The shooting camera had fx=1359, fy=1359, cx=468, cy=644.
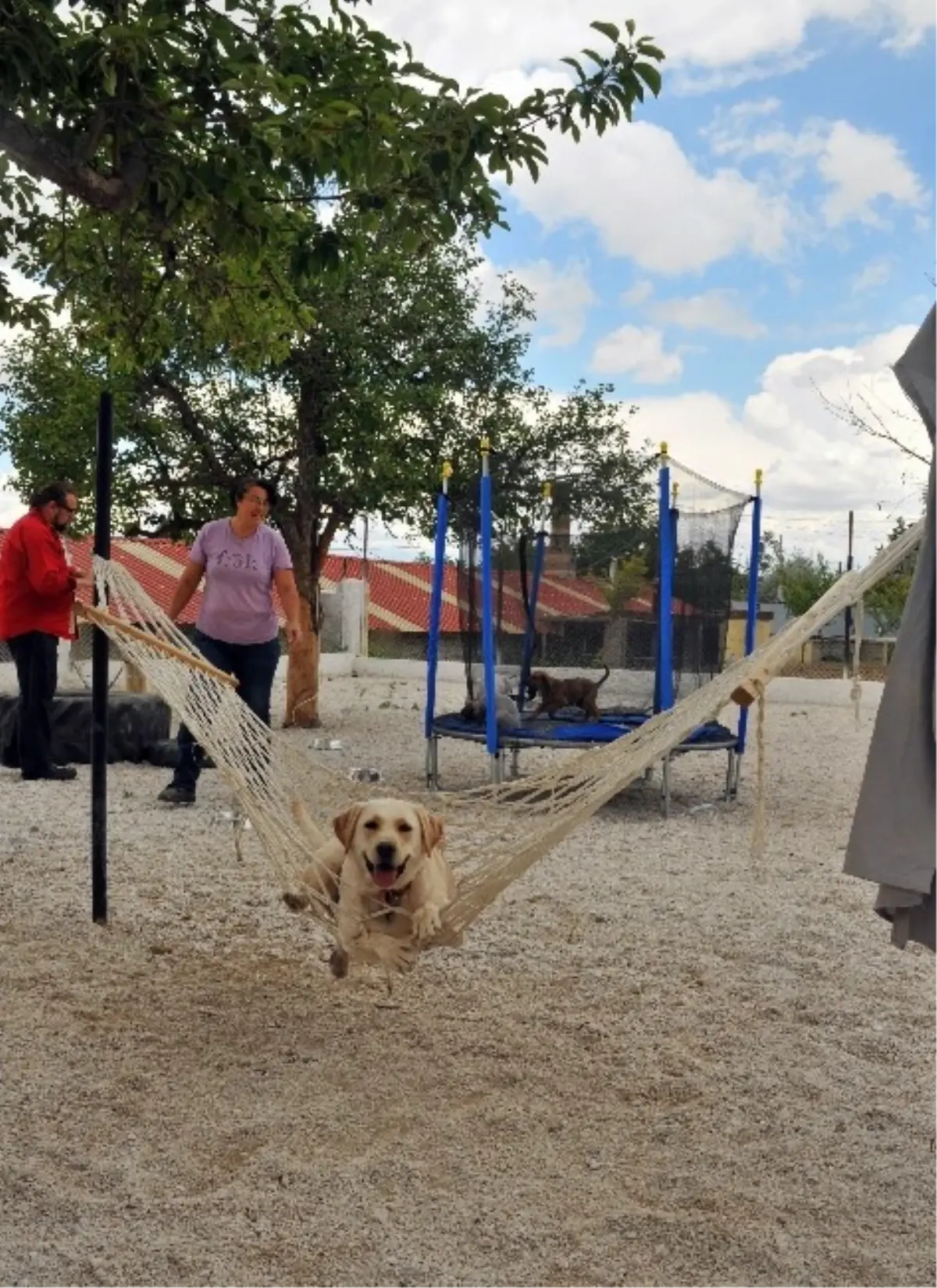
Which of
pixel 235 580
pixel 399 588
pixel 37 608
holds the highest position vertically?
pixel 399 588

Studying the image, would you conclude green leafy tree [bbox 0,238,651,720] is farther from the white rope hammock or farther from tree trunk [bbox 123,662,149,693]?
the white rope hammock

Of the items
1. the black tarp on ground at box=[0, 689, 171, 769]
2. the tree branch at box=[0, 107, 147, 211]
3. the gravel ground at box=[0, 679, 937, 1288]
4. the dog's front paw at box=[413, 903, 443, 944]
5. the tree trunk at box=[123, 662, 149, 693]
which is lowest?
the gravel ground at box=[0, 679, 937, 1288]

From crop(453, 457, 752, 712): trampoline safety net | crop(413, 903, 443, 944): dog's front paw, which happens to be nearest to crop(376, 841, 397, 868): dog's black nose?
crop(413, 903, 443, 944): dog's front paw

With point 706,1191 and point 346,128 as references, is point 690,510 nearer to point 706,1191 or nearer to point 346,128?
point 346,128

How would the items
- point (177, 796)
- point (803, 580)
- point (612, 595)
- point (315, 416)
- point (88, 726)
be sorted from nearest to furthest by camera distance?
point (177, 796) < point (612, 595) < point (88, 726) < point (315, 416) < point (803, 580)

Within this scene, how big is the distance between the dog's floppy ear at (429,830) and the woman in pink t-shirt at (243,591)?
7.00 feet

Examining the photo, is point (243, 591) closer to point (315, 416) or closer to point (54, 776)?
point (54, 776)

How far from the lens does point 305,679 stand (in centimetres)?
982

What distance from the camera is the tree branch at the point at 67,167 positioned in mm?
2861

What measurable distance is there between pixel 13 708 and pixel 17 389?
291cm

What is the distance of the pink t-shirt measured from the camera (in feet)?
16.7

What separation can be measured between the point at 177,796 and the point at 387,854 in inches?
126

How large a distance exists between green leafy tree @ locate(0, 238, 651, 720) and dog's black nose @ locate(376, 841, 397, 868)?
559 cm

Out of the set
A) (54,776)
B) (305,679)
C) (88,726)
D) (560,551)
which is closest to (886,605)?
Answer: (305,679)
